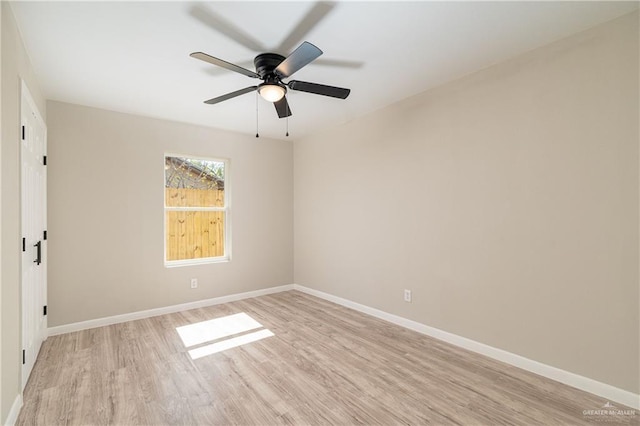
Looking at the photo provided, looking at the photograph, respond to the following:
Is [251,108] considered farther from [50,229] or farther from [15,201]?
[50,229]

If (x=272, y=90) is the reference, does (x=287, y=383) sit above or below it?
below

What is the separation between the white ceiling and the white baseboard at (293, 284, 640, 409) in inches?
98.2

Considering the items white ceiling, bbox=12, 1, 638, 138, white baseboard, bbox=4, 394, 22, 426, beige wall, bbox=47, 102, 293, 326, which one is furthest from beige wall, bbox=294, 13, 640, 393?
white baseboard, bbox=4, 394, 22, 426

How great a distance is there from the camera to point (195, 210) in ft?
14.2

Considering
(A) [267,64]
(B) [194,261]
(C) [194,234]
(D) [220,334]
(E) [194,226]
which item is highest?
(A) [267,64]

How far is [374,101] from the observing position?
347 cm

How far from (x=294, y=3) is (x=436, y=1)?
0.87 m

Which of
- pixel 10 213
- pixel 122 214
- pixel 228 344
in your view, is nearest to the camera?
pixel 10 213

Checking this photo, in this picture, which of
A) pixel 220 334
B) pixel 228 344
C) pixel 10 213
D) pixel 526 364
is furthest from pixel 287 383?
pixel 10 213

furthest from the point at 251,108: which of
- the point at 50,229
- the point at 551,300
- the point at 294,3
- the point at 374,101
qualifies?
the point at 551,300

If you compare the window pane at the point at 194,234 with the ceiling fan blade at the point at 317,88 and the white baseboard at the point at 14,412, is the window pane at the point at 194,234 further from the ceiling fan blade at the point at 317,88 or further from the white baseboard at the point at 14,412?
the ceiling fan blade at the point at 317,88

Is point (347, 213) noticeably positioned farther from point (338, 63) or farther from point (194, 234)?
point (194, 234)

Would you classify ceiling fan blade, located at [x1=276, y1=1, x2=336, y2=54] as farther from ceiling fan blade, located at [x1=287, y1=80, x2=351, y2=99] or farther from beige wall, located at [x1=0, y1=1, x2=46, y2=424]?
beige wall, located at [x1=0, y1=1, x2=46, y2=424]

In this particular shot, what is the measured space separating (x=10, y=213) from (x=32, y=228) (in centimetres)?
92
